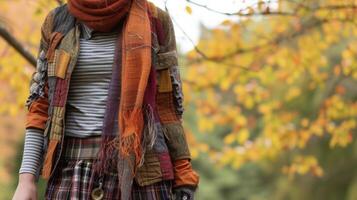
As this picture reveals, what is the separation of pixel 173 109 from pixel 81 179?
43 centimetres

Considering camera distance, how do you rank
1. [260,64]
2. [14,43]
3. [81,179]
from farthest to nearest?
[260,64] < [14,43] < [81,179]

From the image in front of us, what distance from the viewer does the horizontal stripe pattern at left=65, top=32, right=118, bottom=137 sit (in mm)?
2668

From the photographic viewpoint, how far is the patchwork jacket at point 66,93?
2674 millimetres

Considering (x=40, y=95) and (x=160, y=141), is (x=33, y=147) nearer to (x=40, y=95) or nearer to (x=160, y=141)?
(x=40, y=95)

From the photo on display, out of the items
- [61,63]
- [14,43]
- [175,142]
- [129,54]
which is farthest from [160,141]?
[14,43]

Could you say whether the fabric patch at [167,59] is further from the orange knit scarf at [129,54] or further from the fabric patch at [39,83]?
the fabric patch at [39,83]

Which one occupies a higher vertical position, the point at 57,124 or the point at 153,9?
the point at 153,9

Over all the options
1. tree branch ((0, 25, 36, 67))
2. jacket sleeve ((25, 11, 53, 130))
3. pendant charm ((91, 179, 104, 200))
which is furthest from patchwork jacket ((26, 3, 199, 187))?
tree branch ((0, 25, 36, 67))

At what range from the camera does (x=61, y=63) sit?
2688mm

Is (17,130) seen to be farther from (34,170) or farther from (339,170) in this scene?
(34,170)

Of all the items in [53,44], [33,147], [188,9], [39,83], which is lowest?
[33,147]

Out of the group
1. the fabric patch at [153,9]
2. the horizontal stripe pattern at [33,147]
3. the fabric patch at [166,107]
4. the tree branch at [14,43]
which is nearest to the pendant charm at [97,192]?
the horizontal stripe pattern at [33,147]

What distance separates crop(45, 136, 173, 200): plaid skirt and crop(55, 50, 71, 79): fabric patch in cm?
23

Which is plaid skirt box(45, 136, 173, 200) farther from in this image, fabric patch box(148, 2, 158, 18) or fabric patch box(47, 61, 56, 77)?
fabric patch box(148, 2, 158, 18)
